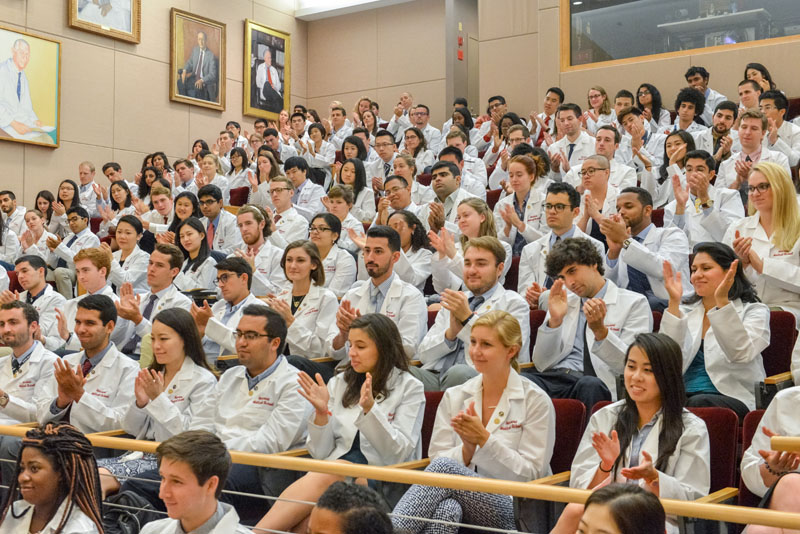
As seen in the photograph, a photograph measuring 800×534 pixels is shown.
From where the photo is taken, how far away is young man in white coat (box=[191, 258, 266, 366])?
13.9 feet

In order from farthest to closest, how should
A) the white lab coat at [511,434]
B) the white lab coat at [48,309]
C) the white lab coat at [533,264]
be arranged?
the white lab coat at [48,309] → the white lab coat at [533,264] → the white lab coat at [511,434]

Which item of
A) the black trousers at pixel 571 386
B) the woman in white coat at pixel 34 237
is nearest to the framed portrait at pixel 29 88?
the woman in white coat at pixel 34 237

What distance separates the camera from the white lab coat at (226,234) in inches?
A: 258

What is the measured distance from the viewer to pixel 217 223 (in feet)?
21.8

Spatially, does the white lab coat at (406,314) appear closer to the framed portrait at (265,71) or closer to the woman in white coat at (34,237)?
the woman in white coat at (34,237)

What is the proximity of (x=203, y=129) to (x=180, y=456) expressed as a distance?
9.21 meters

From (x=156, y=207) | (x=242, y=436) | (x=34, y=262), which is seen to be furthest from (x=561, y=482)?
(x=156, y=207)

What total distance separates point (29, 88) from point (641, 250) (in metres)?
7.29

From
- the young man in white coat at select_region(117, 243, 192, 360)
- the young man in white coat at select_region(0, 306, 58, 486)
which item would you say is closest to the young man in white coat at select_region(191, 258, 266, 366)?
the young man in white coat at select_region(117, 243, 192, 360)

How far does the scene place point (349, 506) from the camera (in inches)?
70.4

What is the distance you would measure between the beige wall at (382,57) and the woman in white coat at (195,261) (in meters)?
6.13

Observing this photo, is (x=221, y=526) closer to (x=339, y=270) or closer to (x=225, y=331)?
(x=225, y=331)

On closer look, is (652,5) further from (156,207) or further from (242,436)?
(242,436)

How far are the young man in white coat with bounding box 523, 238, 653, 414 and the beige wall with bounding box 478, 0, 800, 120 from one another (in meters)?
4.94
